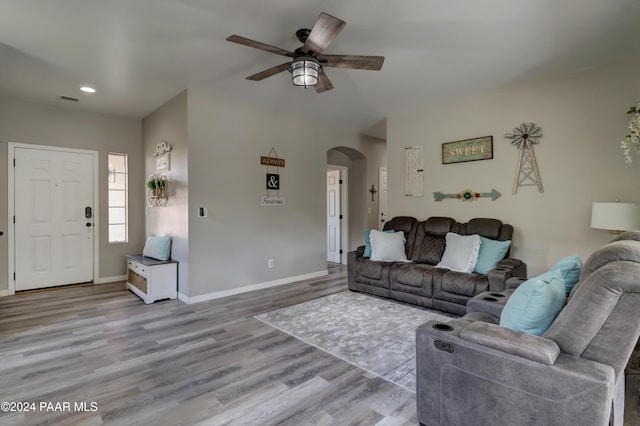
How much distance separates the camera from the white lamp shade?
2.89m

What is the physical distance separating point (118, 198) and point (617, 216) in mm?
6617

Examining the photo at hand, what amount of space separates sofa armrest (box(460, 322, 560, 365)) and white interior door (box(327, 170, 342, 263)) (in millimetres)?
5407

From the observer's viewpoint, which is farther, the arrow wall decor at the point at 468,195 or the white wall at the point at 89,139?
the white wall at the point at 89,139

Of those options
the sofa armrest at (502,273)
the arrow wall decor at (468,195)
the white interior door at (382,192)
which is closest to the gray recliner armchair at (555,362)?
the sofa armrest at (502,273)

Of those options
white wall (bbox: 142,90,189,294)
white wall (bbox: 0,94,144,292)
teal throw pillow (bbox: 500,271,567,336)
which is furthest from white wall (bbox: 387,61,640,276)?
white wall (bbox: 0,94,144,292)

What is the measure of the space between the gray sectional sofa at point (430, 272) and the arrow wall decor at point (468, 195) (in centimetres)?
36

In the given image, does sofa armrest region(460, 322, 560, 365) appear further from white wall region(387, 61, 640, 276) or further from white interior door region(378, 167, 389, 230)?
white interior door region(378, 167, 389, 230)

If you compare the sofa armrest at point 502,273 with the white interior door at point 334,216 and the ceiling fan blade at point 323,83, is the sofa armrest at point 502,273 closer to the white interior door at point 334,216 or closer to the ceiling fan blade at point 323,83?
the ceiling fan blade at point 323,83

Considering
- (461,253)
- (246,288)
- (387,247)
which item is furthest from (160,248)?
(461,253)

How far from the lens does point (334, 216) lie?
7059mm

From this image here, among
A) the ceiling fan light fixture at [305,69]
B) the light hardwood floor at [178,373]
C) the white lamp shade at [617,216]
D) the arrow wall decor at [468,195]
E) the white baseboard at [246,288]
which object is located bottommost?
the light hardwood floor at [178,373]

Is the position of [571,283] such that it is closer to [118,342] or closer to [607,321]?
[607,321]

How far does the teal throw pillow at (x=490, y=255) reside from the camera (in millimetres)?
3656

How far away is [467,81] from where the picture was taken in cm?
390
